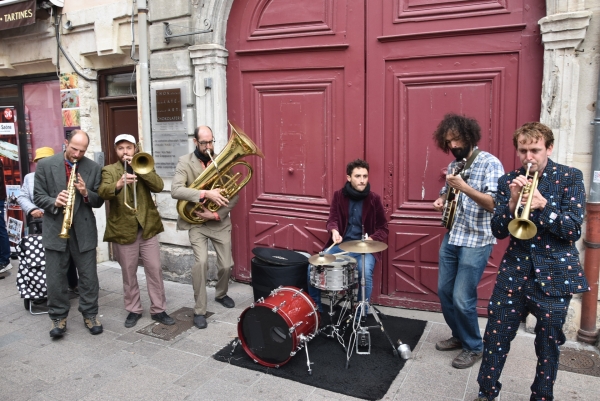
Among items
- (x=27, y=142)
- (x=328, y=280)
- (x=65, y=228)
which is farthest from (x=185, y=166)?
(x=27, y=142)

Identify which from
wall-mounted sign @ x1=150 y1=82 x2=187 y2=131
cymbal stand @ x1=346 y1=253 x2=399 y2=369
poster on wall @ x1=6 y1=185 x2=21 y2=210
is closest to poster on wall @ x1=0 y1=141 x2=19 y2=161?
poster on wall @ x1=6 y1=185 x2=21 y2=210

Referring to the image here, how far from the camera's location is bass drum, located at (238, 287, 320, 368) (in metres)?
3.95

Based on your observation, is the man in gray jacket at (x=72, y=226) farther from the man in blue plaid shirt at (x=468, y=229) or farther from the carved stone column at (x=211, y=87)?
the man in blue plaid shirt at (x=468, y=229)

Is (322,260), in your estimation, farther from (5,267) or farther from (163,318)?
(5,267)

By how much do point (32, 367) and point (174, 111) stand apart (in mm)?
3341

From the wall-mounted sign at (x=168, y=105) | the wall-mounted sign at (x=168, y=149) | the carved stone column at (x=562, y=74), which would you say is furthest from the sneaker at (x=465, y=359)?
the wall-mounted sign at (x=168, y=105)

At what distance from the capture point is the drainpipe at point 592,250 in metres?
4.20

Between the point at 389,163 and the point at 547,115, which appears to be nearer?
the point at 547,115

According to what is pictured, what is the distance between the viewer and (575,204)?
297 cm

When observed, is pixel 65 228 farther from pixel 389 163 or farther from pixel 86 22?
pixel 86 22

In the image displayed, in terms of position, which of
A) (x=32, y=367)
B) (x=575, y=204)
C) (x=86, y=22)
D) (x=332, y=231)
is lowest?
(x=32, y=367)

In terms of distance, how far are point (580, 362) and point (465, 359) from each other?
978 mm

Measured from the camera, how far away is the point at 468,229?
397 cm

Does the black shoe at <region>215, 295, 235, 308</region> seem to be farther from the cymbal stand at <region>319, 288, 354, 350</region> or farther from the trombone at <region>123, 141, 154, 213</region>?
the trombone at <region>123, 141, 154, 213</region>
